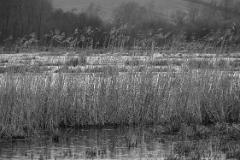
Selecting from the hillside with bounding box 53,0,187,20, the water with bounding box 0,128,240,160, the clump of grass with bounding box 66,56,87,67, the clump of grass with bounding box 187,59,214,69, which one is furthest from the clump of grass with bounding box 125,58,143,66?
the hillside with bounding box 53,0,187,20

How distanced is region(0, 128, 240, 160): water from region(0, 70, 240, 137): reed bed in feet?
1.36

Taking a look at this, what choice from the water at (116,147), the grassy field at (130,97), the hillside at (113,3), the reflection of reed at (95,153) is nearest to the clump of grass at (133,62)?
the grassy field at (130,97)

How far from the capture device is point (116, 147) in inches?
434

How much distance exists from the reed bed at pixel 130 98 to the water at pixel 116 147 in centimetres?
42

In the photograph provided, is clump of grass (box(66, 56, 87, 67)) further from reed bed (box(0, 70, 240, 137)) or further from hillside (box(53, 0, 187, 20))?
hillside (box(53, 0, 187, 20))

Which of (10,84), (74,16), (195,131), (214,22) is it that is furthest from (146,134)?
(74,16)

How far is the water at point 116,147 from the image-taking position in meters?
10.2

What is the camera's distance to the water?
33.5 feet

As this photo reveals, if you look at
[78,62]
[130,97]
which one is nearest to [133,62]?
[130,97]

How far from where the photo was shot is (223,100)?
13.0 m

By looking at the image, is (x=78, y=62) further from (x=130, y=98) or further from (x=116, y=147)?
(x=116, y=147)

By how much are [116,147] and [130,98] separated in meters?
2.05

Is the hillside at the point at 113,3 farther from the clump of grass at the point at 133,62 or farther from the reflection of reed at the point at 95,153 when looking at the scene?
the reflection of reed at the point at 95,153

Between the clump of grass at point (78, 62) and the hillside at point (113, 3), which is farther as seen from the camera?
the hillside at point (113, 3)
